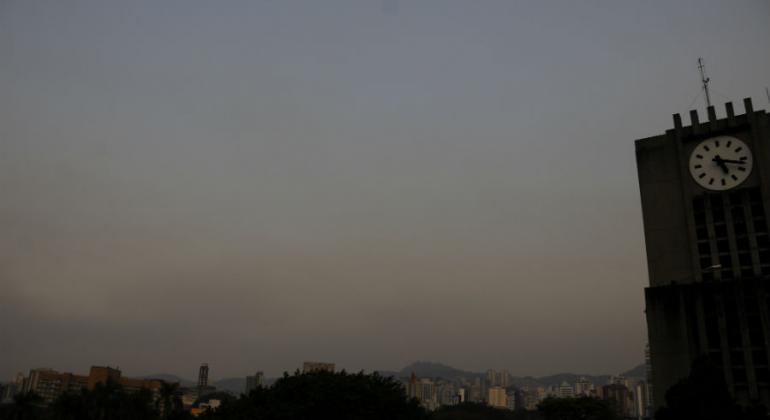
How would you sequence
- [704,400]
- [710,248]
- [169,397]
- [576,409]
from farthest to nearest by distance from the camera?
[169,397]
[576,409]
[710,248]
[704,400]

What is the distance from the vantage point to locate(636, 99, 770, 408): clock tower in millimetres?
37125

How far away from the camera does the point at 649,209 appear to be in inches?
1766

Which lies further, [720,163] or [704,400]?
[720,163]

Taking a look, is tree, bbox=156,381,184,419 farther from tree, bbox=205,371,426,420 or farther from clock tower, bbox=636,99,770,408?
clock tower, bbox=636,99,770,408

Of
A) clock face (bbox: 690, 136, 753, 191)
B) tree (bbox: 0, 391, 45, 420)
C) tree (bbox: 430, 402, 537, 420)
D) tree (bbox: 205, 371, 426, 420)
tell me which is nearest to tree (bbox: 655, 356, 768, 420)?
clock face (bbox: 690, 136, 753, 191)

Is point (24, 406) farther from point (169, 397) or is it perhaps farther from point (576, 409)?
point (576, 409)

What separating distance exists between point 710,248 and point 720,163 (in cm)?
631

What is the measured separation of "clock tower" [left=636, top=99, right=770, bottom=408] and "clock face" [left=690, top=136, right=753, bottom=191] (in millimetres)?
63

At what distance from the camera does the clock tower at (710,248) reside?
122ft

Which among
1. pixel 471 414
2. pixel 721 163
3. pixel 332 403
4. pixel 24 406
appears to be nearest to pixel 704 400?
pixel 721 163

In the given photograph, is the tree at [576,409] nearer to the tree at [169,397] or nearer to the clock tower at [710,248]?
the clock tower at [710,248]

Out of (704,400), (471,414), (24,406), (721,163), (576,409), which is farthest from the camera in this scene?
(471,414)

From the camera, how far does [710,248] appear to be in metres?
41.5

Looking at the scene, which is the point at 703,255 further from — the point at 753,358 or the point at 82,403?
the point at 82,403
